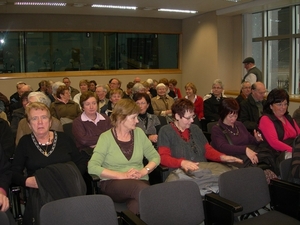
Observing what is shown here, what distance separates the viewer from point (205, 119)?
6.10 meters

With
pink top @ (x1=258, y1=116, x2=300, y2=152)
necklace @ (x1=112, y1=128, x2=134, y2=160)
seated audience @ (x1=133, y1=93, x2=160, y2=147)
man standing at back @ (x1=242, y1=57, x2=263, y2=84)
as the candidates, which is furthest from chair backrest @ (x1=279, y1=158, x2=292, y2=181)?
man standing at back @ (x1=242, y1=57, x2=263, y2=84)

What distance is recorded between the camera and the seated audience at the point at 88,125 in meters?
3.96

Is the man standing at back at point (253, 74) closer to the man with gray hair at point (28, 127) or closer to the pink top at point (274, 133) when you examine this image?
the pink top at point (274, 133)

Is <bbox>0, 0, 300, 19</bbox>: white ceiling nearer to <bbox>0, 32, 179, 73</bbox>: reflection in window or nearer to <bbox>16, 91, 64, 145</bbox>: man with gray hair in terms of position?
<bbox>0, 32, 179, 73</bbox>: reflection in window

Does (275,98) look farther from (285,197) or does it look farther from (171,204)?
(171,204)

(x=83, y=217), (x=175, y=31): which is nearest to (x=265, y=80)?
(x=175, y=31)

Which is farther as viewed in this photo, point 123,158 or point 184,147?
point 184,147

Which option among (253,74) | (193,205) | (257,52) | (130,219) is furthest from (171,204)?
(257,52)

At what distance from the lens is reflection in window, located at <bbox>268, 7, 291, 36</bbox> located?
8.41 meters

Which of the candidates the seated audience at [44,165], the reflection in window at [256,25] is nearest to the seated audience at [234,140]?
the seated audience at [44,165]

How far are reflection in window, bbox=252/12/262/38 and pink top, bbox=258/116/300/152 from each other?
5.83 m

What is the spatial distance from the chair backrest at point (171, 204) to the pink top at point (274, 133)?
167 centimetres

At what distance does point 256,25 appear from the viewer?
9.38 metres

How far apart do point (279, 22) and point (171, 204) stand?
24.6ft
